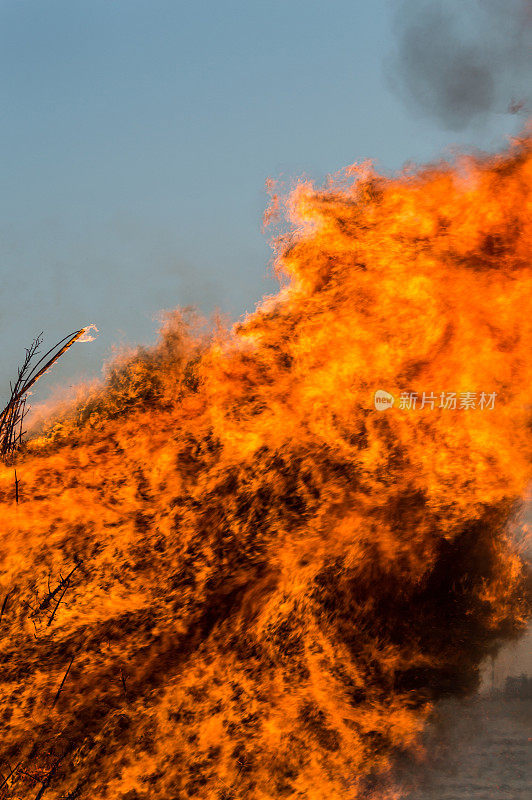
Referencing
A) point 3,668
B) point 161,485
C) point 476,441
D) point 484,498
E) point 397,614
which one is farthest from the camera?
point 397,614

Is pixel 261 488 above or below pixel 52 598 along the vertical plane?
above

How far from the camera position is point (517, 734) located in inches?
267

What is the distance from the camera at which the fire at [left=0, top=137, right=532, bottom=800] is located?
5168 millimetres

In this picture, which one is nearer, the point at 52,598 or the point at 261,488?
the point at 52,598

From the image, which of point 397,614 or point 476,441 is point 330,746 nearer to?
point 397,614

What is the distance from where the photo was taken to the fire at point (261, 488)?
517 cm

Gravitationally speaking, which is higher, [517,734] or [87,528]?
[87,528]

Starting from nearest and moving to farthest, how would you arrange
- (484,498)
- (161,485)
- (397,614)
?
(161,485), (484,498), (397,614)

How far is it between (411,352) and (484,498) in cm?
194

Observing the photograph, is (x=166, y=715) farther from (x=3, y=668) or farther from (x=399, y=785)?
(x=399, y=785)

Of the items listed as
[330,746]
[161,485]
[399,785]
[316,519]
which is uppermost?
[161,485]

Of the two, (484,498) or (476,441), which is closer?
(476,441)

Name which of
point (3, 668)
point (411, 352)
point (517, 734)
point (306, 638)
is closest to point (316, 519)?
point (306, 638)

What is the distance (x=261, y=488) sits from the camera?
5.48 metres
